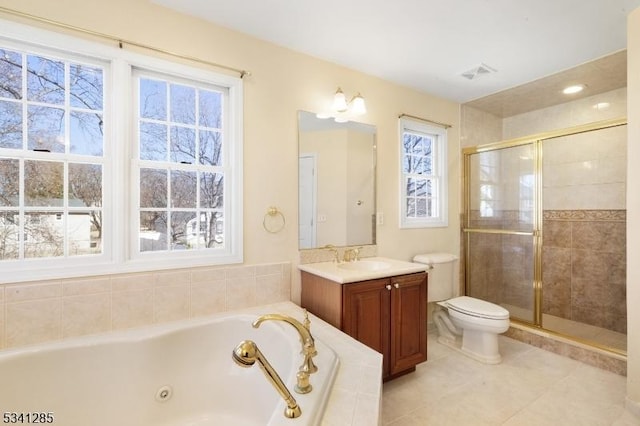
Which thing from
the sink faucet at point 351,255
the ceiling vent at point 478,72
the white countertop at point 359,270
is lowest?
the white countertop at point 359,270

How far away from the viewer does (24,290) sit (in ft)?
5.04

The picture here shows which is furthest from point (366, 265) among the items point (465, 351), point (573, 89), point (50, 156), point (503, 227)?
point (573, 89)

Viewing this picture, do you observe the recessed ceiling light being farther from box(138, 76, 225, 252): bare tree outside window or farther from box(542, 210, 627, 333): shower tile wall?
box(138, 76, 225, 252): bare tree outside window

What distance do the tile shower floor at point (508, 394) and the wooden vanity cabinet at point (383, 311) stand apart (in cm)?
19

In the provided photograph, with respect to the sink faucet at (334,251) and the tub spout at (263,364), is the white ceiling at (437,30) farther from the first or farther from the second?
the tub spout at (263,364)

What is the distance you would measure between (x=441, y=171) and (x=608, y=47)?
151 centimetres

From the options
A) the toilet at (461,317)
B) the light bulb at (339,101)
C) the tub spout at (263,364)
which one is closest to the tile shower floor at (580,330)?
the toilet at (461,317)

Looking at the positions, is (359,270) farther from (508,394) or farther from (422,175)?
(422,175)

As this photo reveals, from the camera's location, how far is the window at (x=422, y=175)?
9.77ft

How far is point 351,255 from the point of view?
100.0 inches

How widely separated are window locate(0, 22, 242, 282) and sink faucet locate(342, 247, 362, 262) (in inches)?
34.3

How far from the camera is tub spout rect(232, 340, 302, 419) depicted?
959mm

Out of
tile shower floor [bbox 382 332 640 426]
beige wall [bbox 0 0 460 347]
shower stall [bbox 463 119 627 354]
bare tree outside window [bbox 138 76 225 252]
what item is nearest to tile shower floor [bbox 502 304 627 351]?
shower stall [bbox 463 119 627 354]

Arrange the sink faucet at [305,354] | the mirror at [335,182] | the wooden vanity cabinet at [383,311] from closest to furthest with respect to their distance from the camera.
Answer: the sink faucet at [305,354] < the wooden vanity cabinet at [383,311] < the mirror at [335,182]
